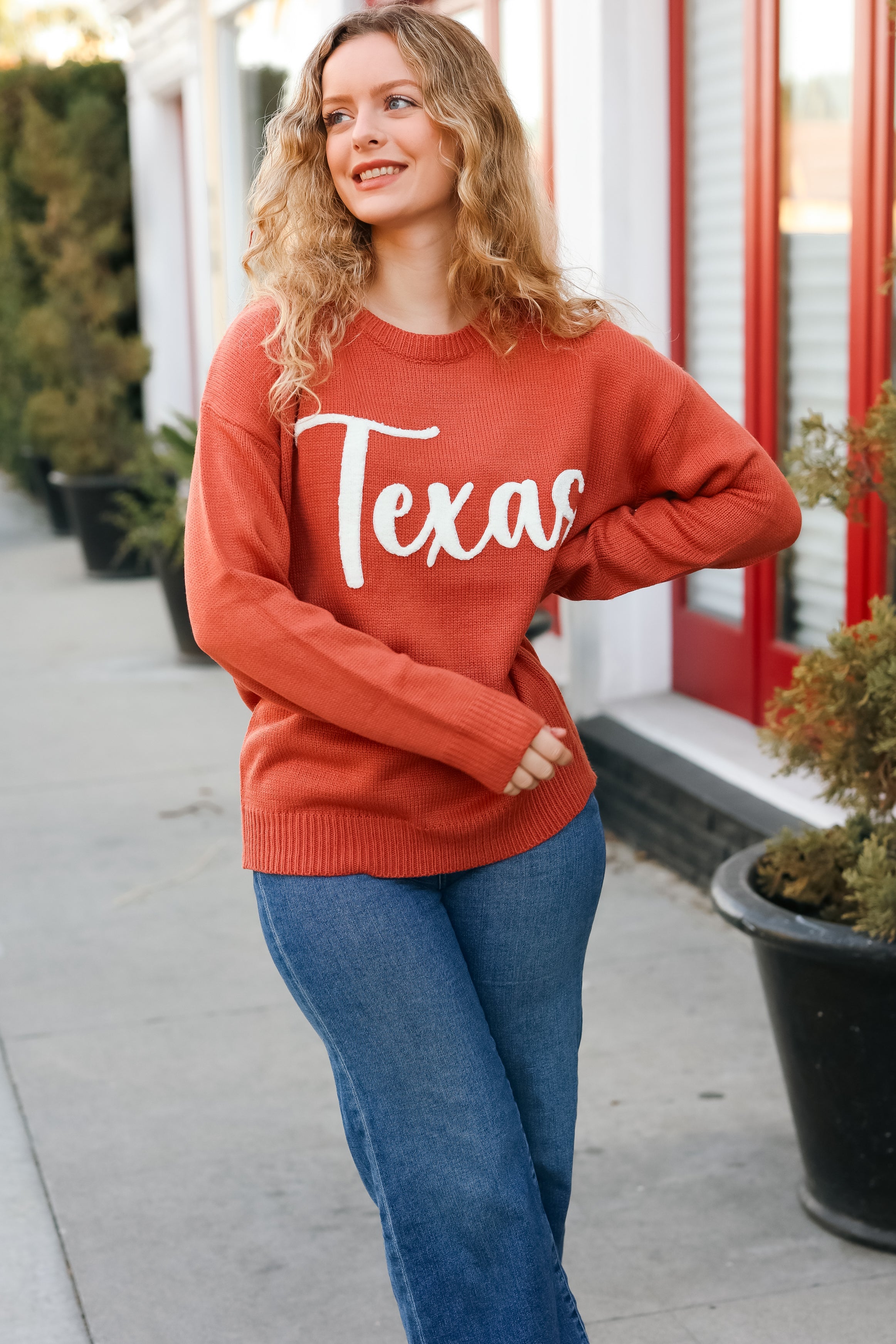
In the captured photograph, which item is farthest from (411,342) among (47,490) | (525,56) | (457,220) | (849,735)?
(47,490)

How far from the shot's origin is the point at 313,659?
1787 millimetres

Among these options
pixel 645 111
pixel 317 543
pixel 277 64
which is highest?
pixel 277 64

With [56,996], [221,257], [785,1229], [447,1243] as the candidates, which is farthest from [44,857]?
[221,257]

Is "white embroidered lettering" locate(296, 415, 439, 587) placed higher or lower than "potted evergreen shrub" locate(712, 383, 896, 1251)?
higher

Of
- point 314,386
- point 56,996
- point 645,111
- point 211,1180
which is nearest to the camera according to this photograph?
point 314,386

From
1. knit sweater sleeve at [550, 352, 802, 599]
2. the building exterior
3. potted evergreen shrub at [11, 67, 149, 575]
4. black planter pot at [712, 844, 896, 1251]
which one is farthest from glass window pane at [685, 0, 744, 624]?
potted evergreen shrub at [11, 67, 149, 575]

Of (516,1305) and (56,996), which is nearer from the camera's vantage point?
(516,1305)

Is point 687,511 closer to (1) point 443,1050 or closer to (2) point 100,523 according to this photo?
(1) point 443,1050

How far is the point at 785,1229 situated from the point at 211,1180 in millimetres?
1101

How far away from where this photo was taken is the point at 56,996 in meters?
4.02

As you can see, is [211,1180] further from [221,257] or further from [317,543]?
[221,257]

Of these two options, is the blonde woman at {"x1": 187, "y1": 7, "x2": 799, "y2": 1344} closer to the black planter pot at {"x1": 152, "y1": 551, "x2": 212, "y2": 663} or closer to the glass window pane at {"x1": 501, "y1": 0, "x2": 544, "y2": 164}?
the glass window pane at {"x1": 501, "y1": 0, "x2": 544, "y2": 164}

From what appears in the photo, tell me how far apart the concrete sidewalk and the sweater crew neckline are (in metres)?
1.63

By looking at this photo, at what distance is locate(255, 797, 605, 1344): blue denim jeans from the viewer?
6.10 feet
